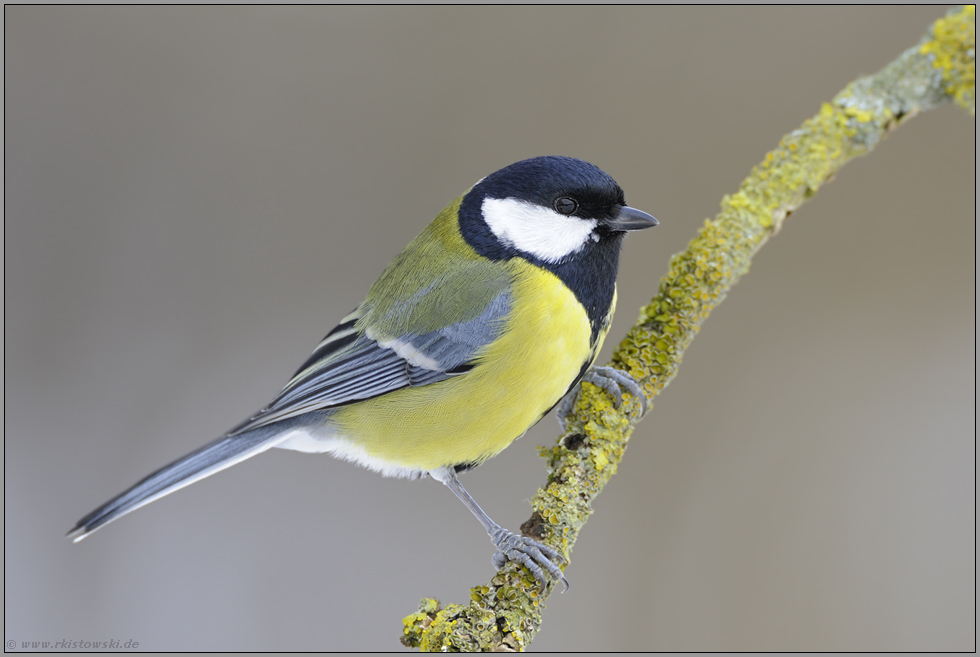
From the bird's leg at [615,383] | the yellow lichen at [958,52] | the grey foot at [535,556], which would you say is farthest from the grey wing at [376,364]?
the yellow lichen at [958,52]

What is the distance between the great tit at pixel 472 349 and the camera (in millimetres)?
1245

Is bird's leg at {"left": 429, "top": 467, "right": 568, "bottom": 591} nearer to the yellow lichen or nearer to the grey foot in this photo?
the grey foot

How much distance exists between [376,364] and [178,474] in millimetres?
435

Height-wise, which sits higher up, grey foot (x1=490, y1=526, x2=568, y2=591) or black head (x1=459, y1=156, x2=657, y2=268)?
black head (x1=459, y1=156, x2=657, y2=268)

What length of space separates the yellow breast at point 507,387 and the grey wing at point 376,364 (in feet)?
0.08

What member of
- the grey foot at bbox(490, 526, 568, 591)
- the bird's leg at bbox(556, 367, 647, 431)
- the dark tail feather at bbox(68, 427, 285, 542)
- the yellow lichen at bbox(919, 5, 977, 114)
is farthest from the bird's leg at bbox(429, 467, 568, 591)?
the yellow lichen at bbox(919, 5, 977, 114)

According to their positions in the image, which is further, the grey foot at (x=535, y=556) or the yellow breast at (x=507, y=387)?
the yellow breast at (x=507, y=387)

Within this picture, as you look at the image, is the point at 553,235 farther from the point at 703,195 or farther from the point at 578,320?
the point at 703,195

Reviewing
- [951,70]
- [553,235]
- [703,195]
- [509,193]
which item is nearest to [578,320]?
[553,235]

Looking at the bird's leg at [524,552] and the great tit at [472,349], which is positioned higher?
the great tit at [472,349]

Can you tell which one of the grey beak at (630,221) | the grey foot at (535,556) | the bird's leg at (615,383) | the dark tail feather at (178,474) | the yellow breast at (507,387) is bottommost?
the grey foot at (535,556)

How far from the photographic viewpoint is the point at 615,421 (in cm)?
123

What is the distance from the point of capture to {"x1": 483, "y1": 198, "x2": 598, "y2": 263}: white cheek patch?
1.28 meters

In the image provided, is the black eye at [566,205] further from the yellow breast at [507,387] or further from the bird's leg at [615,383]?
the bird's leg at [615,383]
